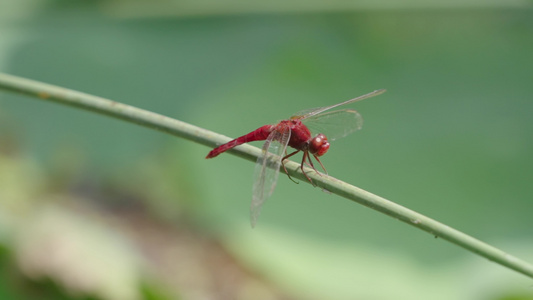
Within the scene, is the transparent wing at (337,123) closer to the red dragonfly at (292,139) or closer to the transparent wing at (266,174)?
the red dragonfly at (292,139)

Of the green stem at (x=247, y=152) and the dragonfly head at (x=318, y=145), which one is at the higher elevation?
the dragonfly head at (x=318, y=145)

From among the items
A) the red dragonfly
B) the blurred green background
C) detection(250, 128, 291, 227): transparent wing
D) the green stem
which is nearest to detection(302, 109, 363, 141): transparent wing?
the red dragonfly

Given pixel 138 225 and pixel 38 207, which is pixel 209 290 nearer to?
pixel 138 225

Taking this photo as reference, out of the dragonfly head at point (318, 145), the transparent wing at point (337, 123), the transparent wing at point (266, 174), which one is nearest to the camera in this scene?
the transparent wing at point (266, 174)

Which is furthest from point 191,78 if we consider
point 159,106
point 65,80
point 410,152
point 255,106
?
point 410,152

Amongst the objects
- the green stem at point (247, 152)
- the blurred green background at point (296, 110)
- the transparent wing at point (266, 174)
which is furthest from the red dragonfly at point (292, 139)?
the blurred green background at point (296, 110)

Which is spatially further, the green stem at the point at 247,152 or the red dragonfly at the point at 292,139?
the red dragonfly at the point at 292,139

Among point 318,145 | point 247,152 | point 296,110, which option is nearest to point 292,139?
point 318,145
